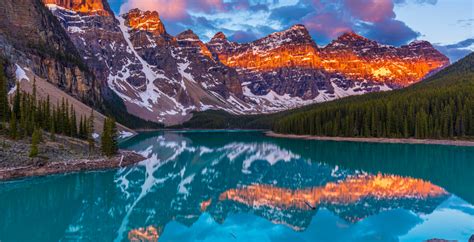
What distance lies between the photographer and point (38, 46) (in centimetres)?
12181

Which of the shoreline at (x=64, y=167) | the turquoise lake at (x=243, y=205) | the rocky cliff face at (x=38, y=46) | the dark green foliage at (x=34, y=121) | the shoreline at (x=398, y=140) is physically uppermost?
the rocky cliff face at (x=38, y=46)

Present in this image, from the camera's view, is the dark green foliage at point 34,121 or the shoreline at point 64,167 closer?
the shoreline at point 64,167

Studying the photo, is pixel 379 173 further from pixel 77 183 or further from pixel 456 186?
pixel 77 183

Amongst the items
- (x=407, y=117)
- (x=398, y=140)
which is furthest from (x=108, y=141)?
(x=407, y=117)

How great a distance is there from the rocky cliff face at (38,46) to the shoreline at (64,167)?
62.5m

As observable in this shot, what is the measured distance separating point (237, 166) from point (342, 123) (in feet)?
200

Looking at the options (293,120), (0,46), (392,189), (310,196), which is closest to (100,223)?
(310,196)

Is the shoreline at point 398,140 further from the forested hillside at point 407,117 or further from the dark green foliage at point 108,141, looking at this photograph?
the dark green foliage at point 108,141

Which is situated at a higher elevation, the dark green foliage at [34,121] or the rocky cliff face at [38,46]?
the rocky cliff face at [38,46]

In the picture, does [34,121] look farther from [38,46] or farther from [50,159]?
[38,46]

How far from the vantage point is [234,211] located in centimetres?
2738

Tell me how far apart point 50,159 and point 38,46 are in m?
96.2

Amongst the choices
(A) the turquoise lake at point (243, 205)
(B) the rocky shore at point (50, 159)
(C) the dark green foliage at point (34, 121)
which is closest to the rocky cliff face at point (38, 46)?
(C) the dark green foliage at point (34, 121)

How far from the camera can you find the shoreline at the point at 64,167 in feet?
120
